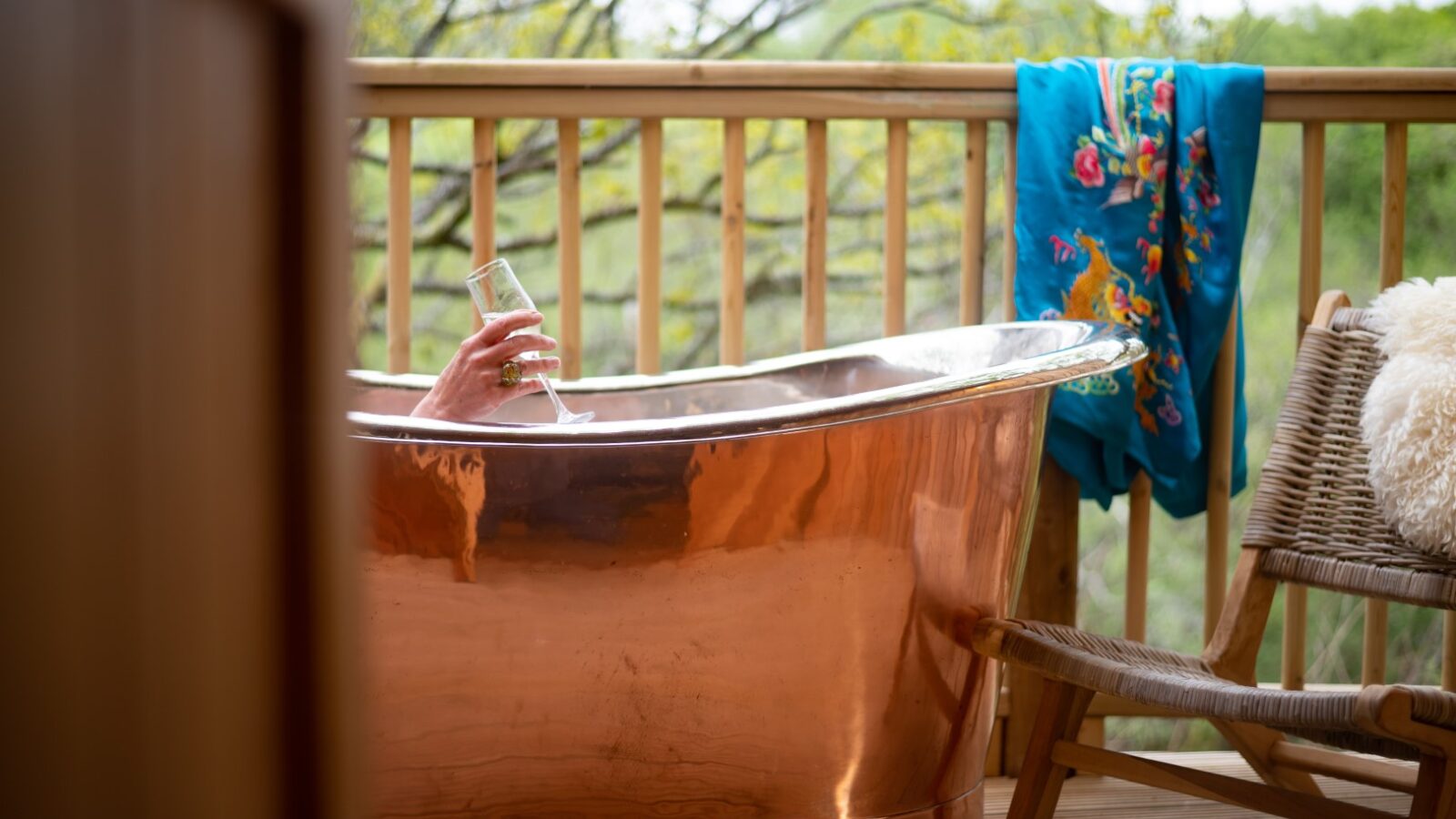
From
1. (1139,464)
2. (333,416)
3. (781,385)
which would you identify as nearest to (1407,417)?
(1139,464)

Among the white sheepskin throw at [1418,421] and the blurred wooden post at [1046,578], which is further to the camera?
the blurred wooden post at [1046,578]

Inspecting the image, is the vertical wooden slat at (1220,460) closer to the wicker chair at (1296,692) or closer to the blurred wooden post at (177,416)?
the wicker chair at (1296,692)

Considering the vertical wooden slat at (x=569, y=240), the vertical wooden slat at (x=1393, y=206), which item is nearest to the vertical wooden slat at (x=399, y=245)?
the vertical wooden slat at (x=569, y=240)

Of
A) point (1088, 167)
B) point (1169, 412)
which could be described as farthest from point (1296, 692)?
point (1088, 167)

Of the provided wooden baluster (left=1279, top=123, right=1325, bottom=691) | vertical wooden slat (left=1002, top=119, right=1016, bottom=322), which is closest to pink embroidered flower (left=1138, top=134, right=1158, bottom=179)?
vertical wooden slat (left=1002, top=119, right=1016, bottom=322)

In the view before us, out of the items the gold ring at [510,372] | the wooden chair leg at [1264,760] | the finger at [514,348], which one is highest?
the finger at [514,348]

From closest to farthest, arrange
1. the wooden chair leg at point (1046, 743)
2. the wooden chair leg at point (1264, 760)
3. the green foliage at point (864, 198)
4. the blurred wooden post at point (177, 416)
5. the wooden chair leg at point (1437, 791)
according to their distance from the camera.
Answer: the blurred wooden post at point (177, 416), the wooden chair leg at point (1437, 791), the wooden chair leg at point (1046, 743), the wooden chair leg at point (1264, 760), the green foliage at point (864, 198)

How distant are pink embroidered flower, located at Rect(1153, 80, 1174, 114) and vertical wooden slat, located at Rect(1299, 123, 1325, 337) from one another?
0.27 m

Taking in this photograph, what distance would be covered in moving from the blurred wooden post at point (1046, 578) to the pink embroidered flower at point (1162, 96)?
1.93 feet

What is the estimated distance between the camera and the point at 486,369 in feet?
4.83

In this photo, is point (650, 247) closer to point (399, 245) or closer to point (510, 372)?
point (399, 245)

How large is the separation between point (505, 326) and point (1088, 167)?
3.25 ft

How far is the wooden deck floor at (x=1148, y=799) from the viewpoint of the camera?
1794 mm

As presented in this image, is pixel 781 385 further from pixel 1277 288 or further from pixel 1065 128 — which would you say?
pixel 1277 288
